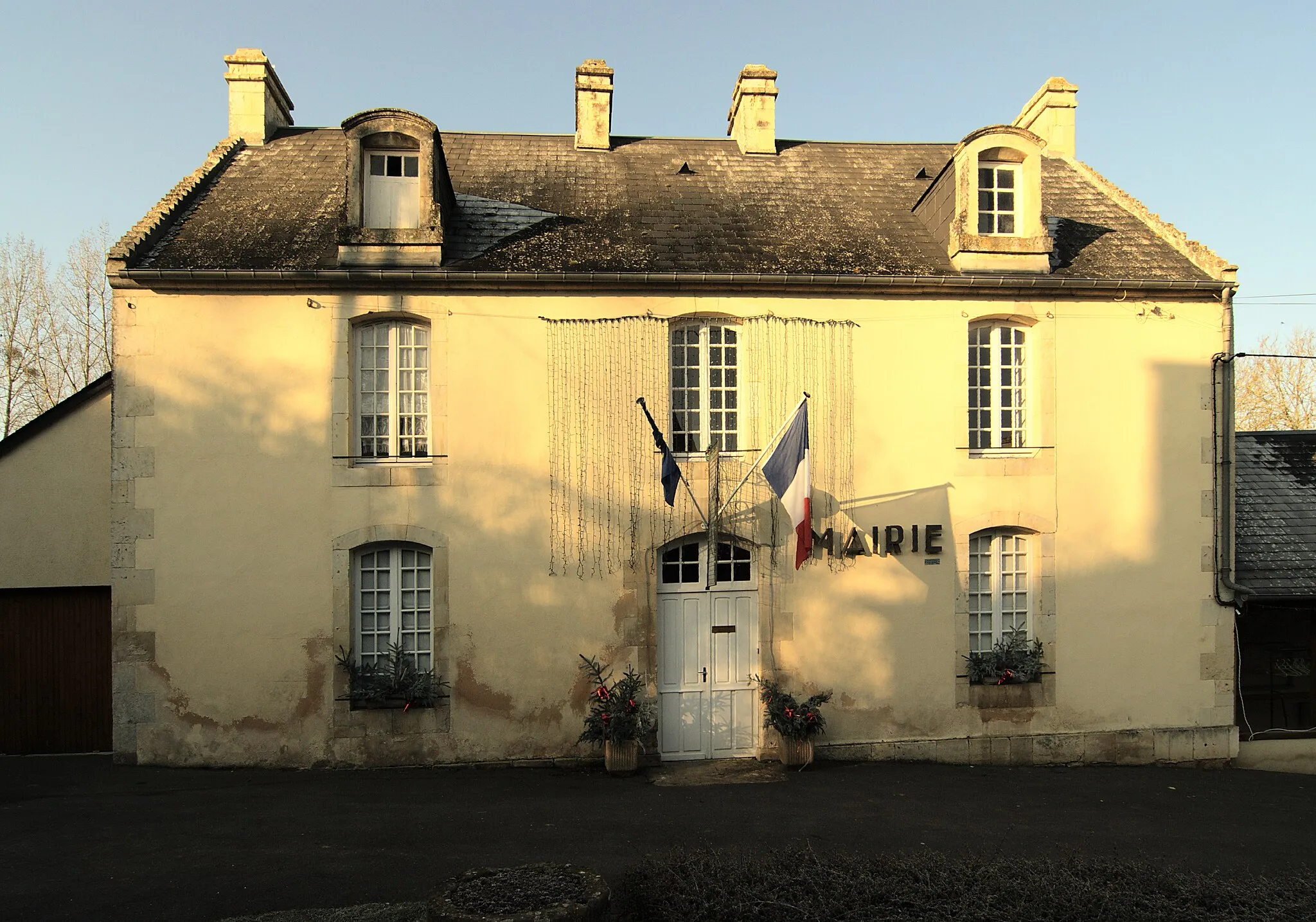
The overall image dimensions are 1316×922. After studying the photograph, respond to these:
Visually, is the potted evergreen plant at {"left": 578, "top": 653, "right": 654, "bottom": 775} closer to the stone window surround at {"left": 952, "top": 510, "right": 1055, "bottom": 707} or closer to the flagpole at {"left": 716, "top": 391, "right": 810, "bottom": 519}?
the flagpole at {"left": 716, "top": 391, "right": 810, "bottom": 519}

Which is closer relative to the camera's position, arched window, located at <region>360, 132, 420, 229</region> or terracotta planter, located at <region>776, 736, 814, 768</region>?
terracotta planter, located at <region>776, 736, 814, 768</region>

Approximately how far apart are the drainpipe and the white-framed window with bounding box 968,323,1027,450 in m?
2.41

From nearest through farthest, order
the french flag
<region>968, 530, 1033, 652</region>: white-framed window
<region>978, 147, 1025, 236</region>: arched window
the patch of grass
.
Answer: the patch of grass < the french flag < <region>968, 530, 1033, 652</region>: white-framed window < <region>978, 147, 1025, 236</region>: arched window

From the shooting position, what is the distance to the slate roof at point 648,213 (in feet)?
33.3

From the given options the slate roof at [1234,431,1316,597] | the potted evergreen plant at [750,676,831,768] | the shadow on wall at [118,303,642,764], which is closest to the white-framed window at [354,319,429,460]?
the shadow on wall at [118,303,642,764]

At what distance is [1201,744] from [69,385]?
23.2 m

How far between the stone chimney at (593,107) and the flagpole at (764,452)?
5.79 m

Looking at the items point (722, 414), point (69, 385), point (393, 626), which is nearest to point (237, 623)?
point (393, 626)

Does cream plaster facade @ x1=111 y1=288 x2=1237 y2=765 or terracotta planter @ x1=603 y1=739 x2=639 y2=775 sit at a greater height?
cream plaster facade @ x1=111 y1=288 x2=1237 y2=765

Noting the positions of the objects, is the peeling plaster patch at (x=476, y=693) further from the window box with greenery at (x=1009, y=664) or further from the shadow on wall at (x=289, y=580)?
the window box with greenery at (x=1009, y=664)

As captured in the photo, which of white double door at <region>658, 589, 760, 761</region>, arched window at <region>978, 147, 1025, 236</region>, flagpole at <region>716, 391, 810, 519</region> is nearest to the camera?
flagpole at <region>716, 391, 810, 519</region>

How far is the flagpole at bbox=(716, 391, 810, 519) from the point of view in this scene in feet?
30.1

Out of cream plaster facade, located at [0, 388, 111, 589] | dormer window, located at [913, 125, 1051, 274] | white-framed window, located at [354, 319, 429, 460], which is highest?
dormer window, located at [913, 125, 1051, 274]

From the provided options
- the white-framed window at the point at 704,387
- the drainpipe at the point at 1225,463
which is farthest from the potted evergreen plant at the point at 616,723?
the drainpipe at the point at 1225,463
